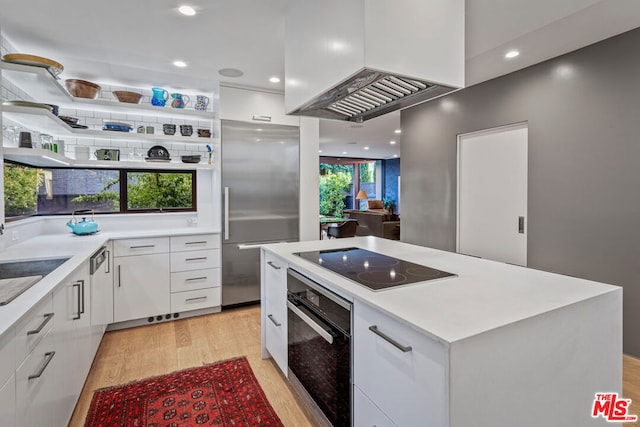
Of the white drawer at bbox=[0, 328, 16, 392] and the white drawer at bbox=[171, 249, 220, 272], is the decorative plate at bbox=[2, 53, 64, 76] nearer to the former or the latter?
the white drawer at bbox=[171, 249, 220, 272]

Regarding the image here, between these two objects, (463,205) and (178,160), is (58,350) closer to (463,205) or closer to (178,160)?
(178,160)

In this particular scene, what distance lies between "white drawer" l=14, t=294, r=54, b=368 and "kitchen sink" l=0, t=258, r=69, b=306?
0.10 m

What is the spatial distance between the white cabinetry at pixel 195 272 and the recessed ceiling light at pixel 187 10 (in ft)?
6.57

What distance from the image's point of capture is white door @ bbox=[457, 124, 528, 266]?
3402 millimetres

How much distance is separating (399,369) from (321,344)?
606 mm

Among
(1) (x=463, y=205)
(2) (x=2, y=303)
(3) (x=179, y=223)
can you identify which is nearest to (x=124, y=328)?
(3) (x=179, y=223)

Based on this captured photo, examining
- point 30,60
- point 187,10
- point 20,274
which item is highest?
point 187,10

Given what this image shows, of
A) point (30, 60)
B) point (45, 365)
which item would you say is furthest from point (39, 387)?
point (30, 60)

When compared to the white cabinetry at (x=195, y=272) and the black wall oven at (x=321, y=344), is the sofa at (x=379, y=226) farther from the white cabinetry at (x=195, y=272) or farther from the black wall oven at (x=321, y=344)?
the black wall oven at (x=321, y=344)

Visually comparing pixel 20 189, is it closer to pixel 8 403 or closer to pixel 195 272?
pixel 195 272

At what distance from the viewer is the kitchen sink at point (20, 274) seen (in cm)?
137

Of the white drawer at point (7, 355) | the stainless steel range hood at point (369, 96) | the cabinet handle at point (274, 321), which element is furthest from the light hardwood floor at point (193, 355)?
the stainless steel range hood at point (369, 96)

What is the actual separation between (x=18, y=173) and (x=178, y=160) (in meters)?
1.43

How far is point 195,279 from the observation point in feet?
11.3
